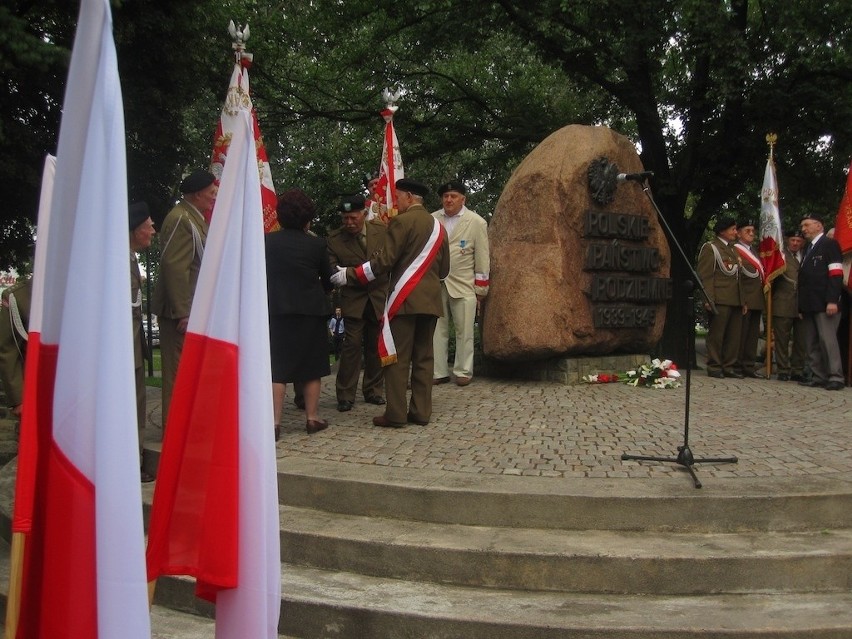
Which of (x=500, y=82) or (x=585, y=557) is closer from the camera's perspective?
(x=585, y=557)

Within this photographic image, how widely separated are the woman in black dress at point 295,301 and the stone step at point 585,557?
6.33 feet

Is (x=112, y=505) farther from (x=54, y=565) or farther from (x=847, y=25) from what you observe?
(x=847, y=25)

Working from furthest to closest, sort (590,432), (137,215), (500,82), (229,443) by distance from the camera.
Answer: (500,82) < (590,432) < (137,215) < (229,443)

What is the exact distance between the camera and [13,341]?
5547 mm

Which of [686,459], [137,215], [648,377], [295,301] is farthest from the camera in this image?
[648,377]

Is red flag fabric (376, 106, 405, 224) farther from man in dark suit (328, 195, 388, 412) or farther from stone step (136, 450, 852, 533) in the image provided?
stone step (136, 450, 852, 533)

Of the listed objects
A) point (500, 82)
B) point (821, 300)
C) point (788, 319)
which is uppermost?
point (500, 82)

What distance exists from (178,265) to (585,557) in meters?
3.33

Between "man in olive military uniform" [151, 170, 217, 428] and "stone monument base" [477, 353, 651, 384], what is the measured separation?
4644 millimetres

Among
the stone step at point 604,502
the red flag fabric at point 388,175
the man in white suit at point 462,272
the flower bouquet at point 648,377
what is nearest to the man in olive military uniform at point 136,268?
the stone step at point 604,502

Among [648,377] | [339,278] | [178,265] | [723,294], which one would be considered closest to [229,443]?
[178,265]

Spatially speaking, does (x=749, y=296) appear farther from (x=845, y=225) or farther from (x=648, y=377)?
(x=648, y=377)

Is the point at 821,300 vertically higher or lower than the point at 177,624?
higher

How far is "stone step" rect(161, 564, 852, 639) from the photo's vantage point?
4023 mm
